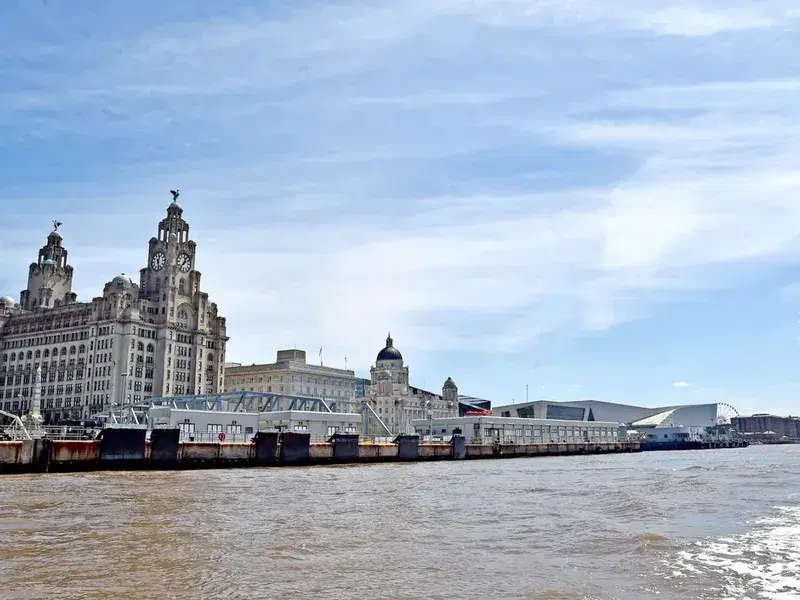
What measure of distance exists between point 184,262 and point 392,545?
15408 centimetres

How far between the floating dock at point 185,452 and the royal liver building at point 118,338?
229 feet

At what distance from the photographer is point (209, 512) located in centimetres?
3136

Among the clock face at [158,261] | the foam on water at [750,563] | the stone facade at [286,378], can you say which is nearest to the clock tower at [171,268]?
the clock face at [158,261]

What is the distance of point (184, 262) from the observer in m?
169

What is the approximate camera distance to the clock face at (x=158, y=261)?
166m

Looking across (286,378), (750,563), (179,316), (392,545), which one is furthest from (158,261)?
(750,563)

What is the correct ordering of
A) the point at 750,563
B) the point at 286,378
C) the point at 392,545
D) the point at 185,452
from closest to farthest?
the point at 750,563, the point at 392,545, the point at 185,452, the point at 286,378

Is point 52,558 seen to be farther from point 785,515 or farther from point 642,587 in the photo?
point 785,515

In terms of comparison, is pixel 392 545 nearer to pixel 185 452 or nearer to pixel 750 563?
pixel 750 563

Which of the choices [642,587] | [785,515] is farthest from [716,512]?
[642,587]

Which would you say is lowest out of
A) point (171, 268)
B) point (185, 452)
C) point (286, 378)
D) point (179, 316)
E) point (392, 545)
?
point (392, 545)

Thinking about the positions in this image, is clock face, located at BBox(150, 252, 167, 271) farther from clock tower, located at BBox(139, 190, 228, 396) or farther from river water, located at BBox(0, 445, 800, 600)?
river water, located at BBox(0, 445, 800, 600)

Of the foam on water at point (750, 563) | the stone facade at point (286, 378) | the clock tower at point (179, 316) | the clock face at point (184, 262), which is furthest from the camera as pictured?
the stone facade at point (286, 378)

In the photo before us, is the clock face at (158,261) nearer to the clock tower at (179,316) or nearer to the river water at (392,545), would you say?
the clock tower at (179,316)
